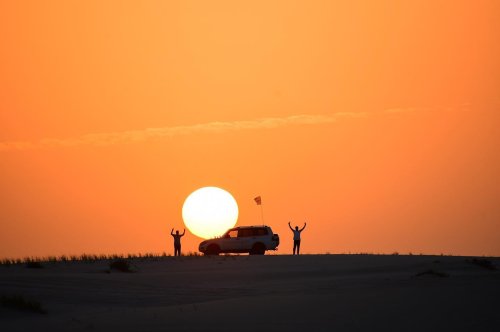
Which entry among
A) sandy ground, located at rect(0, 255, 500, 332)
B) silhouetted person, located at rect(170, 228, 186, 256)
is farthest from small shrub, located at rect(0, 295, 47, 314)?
silhouetted person, located at rect(170, 228, 186, 256)

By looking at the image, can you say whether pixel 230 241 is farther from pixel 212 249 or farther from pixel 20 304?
pixel 20 304

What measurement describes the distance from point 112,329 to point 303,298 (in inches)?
228

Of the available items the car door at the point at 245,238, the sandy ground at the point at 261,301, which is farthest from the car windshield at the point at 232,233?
the sandy ground at the point at 261,301

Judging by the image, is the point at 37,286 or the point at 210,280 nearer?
the point at 37,286

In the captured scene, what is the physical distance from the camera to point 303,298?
18531 millimetres

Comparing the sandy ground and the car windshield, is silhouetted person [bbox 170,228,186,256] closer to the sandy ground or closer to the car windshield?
the car windshield

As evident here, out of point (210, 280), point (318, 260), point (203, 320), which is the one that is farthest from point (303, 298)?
point (318, 260)

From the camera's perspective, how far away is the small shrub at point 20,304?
16047 mm

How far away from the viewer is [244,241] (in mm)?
47719

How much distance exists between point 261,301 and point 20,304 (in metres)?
4.97

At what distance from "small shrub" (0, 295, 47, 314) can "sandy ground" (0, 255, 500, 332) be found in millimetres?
144

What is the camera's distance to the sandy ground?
565 inches

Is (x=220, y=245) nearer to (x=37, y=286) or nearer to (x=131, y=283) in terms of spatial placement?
(x=131, y=283)

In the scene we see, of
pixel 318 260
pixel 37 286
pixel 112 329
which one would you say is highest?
pixel 318 260
